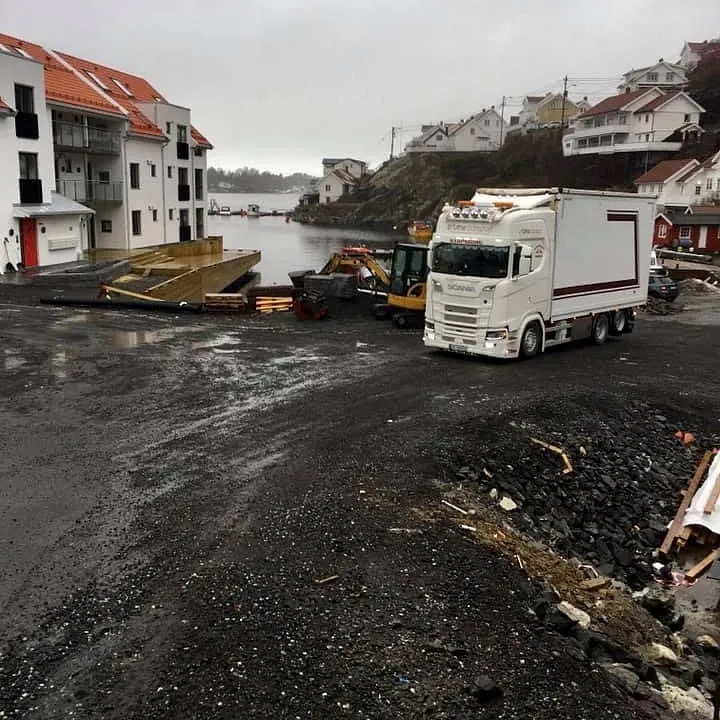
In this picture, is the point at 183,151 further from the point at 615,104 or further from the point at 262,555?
the point at 615,104

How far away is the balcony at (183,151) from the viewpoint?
5047 cm

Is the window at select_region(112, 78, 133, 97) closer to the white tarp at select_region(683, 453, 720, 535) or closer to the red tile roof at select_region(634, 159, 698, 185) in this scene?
the white tarp at select_region(683, 453, 720, 535)

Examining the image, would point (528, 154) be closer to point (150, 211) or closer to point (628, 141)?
point (628, 141)

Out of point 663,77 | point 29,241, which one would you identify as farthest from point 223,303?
point 663,77

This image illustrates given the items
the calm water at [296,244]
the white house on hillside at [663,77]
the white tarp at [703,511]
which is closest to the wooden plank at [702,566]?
the white tarp at [703,511]

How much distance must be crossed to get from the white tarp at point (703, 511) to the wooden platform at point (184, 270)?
23605 millimetres

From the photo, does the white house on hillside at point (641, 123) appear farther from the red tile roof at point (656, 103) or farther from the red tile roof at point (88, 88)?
the red tile roof at point (88, 88)

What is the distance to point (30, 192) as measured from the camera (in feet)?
110

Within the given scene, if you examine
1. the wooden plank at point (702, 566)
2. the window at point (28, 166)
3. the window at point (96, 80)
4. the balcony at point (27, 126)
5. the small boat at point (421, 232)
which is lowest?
the wooden plank at point (702, 566)

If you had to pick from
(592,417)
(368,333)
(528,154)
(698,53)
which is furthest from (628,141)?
(592,417)

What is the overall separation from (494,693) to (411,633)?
37.4 inches

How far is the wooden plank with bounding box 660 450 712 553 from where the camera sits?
10.8m

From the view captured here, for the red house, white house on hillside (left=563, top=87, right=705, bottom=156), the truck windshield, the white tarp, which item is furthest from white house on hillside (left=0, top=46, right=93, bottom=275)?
white house on hillside (left=563, top=87, right=705, bottom=156)

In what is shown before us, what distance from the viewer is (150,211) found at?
46656 millimetres
